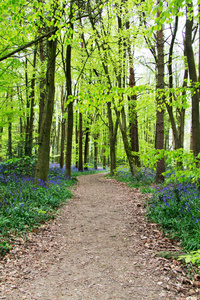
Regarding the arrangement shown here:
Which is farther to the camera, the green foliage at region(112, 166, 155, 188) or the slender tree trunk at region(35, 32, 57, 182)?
the green foliage at region(112, 166, 155, 188)

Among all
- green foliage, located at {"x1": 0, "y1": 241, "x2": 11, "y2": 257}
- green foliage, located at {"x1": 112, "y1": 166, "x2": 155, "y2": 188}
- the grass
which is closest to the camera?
green foliage, located at {"x1": 0, "y1": 241, "x2": 11, "y2": 257}

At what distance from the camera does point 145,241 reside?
175 inches

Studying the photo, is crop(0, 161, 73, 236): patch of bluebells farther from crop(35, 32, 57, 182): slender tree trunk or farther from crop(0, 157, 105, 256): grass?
crop(35, 32, 57, 182): slender tree trunk

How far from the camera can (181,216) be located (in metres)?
4.76

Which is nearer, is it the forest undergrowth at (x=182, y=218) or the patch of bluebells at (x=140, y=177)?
the forest undergrowth at (x=182, y=218)

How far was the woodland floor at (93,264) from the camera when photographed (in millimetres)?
2826

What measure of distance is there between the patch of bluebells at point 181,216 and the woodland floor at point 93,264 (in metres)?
0.29

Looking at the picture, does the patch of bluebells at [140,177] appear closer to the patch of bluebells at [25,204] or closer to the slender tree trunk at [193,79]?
the slender tree trunk at [193,79]

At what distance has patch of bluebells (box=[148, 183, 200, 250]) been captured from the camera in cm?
396

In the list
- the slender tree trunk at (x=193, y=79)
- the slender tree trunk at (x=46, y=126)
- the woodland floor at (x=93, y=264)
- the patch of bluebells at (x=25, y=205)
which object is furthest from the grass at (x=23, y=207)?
the slender tree trunk at (x=193, y=79)

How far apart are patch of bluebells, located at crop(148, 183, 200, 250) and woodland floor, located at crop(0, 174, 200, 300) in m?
0.29

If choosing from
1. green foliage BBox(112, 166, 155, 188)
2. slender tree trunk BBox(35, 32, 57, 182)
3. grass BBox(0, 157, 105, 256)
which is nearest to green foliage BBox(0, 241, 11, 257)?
grass BBox(0, 157, 105, 256)

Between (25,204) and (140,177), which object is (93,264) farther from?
(140,177)

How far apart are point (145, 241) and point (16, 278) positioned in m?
2.67
